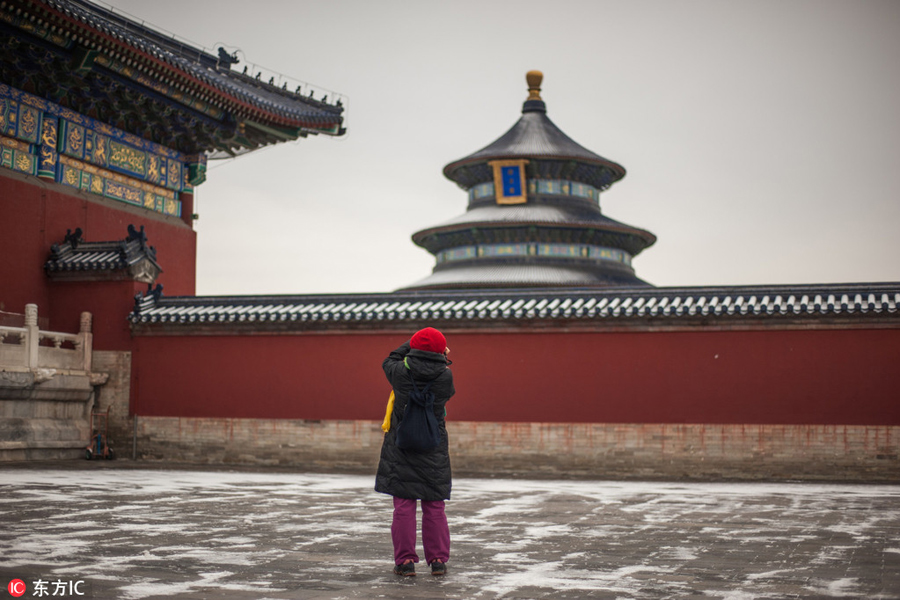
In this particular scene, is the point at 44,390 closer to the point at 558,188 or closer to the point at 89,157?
the point at 89,157

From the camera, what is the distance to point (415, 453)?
21.7ft

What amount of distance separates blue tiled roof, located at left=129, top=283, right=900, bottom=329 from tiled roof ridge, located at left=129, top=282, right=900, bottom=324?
0.02 m

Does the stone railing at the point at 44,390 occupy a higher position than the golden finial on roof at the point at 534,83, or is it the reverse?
the golden finial on roof at the point at 534,83

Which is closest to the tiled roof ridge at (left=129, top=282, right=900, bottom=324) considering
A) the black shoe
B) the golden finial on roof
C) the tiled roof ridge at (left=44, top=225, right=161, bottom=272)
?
the tiled roof ridge at (left=44, top=225, right=161, bottom=272)

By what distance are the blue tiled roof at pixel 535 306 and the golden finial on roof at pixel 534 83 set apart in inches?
493

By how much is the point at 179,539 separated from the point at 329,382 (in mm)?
9285

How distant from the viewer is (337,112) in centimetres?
2262

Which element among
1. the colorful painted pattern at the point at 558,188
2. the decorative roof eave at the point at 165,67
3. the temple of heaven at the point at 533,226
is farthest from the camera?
the colorful painted pattern at the point at 558,188

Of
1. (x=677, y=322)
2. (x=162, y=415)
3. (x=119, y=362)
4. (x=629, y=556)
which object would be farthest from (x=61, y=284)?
(x=629, y=556)

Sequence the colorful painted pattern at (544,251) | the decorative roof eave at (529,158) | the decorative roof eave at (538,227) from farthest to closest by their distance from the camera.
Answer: the decorative roof eave at (529,158) → the colorful painted pattern at (544,251) → the decorative roof eave at (538,227)

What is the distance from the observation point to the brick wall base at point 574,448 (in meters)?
14.9

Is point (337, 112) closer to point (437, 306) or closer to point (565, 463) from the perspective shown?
point (437, 306)

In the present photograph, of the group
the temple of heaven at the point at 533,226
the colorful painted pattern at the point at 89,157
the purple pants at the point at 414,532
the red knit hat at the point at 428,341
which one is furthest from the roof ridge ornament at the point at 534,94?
the purple pants at the point at 414,532

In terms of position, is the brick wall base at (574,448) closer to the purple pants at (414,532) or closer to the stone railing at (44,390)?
the stone railing at (44,390)
